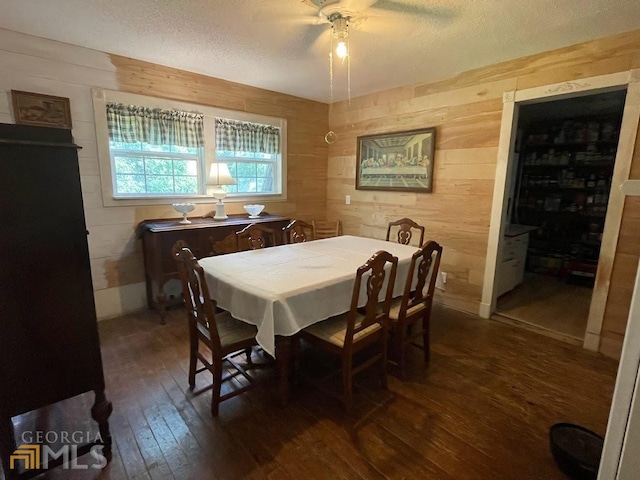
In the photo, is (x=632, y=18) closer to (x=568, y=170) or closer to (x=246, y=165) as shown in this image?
(x=568, y=170)

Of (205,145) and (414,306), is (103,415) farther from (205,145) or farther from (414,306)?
(205,145)

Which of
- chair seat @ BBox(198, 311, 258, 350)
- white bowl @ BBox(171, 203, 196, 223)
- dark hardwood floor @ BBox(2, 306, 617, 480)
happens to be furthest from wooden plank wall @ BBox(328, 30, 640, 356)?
chair seat @ BBox(198, 311, 258, 350)

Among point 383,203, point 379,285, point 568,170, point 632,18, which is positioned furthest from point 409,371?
point 568,170

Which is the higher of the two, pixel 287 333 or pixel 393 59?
pixel 393 59

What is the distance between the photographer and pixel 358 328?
1846 millimetres

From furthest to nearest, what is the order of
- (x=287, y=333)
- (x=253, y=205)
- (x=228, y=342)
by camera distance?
(x=253, y=205)
(x=228, y=342)
(x=287, y=333)

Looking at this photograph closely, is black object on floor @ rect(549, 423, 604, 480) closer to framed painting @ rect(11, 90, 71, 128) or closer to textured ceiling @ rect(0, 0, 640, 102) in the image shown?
textured ceiling @ rect(0, 0, 640, 102)

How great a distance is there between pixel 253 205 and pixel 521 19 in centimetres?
299

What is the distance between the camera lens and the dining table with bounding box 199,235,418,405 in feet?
5.64

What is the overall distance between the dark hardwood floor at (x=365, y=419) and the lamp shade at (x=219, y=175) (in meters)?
1.75

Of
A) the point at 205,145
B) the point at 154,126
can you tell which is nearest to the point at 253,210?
the point at 205,145

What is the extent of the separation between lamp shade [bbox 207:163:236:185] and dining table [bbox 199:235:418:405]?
1354 millimetres

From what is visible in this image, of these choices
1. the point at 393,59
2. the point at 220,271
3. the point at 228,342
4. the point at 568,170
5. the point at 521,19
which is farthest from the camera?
the point at 568,170

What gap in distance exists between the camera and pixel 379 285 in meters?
1.83
